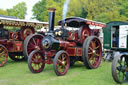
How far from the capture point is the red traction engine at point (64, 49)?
530 cm

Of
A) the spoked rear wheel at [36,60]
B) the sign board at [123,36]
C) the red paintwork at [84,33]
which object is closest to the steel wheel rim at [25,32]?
the spoked rear wheel at [36,60]

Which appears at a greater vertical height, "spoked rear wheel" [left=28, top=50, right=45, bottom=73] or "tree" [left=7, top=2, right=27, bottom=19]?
"tree" [left=7, top=2, right=27, bottom=19]

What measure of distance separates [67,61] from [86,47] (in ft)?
3.10

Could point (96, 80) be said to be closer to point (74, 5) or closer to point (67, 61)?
point (67, 61)

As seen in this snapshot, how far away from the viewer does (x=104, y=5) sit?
2077 cm

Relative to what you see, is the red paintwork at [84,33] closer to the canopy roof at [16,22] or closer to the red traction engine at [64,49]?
the red traction engine at [64,49]

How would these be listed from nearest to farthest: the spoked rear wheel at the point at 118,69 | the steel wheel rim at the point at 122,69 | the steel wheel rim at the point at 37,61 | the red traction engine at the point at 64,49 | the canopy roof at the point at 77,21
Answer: the spoked rear wheel at the point at 118,69 → the steel wheel rim at the point at 122,69 → the red traction engine at the point at 64,49 → the steel wheel rim at the point at 37,61 → the canopy roof at the point at 77,21

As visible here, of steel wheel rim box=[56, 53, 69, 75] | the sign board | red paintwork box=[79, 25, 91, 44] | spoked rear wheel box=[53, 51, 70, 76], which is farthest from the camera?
the sign board

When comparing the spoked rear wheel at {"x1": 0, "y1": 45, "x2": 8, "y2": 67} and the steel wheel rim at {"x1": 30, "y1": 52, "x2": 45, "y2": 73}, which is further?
the spoked rear wheel at {"x1": 0, "y1": 45, "x2": 8, "y2": 67}

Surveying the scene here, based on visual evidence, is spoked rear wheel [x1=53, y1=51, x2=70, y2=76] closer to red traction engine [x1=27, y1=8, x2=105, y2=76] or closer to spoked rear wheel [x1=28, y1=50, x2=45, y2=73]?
red traction engine [x1=27, y1=8, x2=105, y2=76]

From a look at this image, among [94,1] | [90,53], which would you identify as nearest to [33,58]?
[90,53]

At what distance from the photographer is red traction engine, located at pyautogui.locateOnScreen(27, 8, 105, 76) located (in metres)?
5.30

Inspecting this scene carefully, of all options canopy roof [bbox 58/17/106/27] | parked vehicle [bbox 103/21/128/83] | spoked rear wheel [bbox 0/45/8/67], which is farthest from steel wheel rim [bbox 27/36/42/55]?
parked vehicle [bbox 103/21/128/83]

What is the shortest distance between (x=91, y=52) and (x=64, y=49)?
108cm
